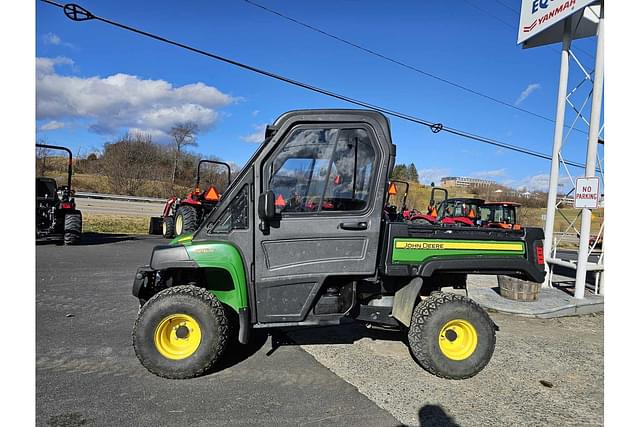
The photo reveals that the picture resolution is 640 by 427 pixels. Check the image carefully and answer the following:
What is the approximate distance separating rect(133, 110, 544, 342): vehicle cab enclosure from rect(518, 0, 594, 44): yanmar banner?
6.30 m

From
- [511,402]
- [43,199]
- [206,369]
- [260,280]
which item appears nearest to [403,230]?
[260,280]

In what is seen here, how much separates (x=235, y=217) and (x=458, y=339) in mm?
2517

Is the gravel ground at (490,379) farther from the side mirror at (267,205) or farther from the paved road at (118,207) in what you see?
the paved road at (118,207)

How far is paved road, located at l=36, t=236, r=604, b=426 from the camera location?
10.1 feet

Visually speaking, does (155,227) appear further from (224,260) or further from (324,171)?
(324,171)

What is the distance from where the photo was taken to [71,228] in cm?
1134

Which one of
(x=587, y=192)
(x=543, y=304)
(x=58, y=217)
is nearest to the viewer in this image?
(x=543, y=304)

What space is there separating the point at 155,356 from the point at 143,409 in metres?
0.58

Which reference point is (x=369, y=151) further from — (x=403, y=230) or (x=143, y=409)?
(x=143, y=409)

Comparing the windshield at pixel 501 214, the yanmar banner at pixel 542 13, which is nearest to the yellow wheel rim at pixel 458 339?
the yanmar banner at pixel 542 13

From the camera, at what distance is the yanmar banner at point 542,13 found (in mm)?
7685

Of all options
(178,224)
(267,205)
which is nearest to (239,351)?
(267,205)

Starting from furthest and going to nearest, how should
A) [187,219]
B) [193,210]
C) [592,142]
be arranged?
[193,210] < [187,219] < [592,142]

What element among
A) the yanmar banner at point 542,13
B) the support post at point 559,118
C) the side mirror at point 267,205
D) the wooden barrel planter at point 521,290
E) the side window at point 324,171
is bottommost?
the wooden barrel planter at point 521,290
